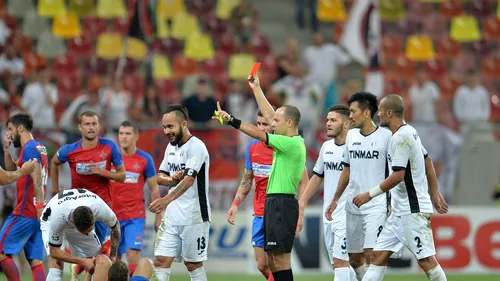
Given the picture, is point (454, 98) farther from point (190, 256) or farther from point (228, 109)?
point (190, 256)

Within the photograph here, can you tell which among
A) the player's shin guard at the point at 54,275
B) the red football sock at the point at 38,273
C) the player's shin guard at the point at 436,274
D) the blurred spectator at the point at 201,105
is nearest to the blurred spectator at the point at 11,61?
the blurred spectator at the point at 201,105

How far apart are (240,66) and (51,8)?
197 inches

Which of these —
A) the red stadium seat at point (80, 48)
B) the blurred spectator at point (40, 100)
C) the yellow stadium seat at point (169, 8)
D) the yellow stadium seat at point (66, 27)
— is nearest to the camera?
the blurred spectator at point (40, 100)

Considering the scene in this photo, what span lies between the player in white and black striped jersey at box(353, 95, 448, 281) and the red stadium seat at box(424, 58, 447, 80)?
44.2ft

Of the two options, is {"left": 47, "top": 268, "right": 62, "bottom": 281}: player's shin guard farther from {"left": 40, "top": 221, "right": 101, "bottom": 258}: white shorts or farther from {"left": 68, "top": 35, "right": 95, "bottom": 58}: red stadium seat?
{"left": 68, "top": 35, "right": 95, "bottom": 58}: red stadium seat

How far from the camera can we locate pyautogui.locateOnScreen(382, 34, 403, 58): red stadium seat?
2420 centimetres

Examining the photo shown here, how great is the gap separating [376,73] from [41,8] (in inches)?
351

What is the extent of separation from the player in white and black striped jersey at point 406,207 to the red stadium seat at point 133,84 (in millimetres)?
11626

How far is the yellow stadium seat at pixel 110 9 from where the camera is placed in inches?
926

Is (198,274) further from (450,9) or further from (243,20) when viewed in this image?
(450,9)

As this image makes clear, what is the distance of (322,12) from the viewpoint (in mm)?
23641

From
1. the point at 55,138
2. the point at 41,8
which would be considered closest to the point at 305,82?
the point at 55,138

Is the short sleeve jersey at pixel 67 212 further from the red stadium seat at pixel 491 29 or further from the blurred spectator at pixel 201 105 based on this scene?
the red stadium seat at pixel 491 29

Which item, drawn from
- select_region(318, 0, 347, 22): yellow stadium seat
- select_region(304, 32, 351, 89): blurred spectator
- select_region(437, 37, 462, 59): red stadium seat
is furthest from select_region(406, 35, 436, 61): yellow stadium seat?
select_region(304, 32, 351, 89): blurred spectator
